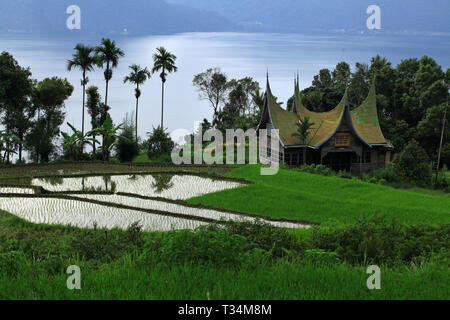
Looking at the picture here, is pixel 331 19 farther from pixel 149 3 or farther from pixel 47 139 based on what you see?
pixel 47 139

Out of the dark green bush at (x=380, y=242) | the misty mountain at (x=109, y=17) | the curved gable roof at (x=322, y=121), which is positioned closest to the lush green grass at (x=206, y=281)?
the dark green bush at (x=380, y=242)

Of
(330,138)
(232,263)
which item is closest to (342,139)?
(330,138)

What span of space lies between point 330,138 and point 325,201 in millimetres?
9726

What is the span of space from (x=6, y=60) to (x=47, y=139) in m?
4.34

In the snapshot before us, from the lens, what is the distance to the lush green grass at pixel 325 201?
12.2m

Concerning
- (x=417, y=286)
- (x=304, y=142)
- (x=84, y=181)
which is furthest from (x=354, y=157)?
(x=417, y=286)

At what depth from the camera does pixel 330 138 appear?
888 inches

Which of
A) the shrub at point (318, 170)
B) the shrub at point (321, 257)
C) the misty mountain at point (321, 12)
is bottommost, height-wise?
the shrub at point (318, 170)

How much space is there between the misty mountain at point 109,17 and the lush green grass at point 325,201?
22.1 meters

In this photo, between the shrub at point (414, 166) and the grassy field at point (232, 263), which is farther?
the shrub at point (414, 166)

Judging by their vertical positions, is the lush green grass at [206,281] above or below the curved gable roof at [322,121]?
below

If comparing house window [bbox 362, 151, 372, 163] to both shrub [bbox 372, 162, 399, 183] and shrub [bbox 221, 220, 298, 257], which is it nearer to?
shrub [bbox 372, 162, 399, 183]

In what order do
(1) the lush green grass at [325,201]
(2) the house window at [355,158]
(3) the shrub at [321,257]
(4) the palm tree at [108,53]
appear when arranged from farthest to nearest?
(4) the palm tree at [108,53] → (2) the house window at [355,158] → (1) the lush green grass at [325,201] → (3) the shrub at [321,257]

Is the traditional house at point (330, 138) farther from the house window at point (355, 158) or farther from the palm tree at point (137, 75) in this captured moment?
the palm tree at point (137, 75)
